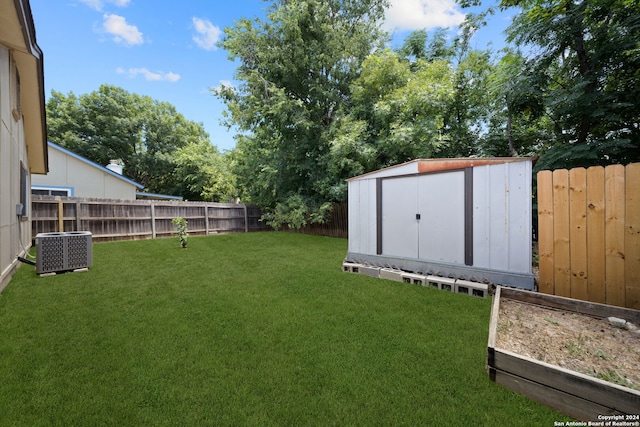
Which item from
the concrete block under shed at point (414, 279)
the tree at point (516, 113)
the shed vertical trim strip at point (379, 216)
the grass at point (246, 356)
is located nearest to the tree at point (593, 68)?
the tree at point (516, 113)

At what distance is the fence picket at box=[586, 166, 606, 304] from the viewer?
2982 mm

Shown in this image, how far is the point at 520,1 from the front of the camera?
674 centimetres

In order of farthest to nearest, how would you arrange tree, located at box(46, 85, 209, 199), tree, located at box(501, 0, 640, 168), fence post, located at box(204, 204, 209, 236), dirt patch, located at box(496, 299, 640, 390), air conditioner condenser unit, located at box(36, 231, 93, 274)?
1. tree, located at box(46, 85, 209, 199)
2. fence post, located at box(204, 204, 209, 236)
3. tree, located at box(501, 0, 640, 168)
4. air conditioner condenser unit, located at box(36, 231, 93, 274)
5. dirt patch, located at box(496, 299, 640, 390)

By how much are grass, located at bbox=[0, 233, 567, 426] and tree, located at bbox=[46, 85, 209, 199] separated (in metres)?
20.5

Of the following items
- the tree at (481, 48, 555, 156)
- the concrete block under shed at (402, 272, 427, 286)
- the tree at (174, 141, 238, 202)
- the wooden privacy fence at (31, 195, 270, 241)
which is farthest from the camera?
the tree at (174, 141, 238, 202)

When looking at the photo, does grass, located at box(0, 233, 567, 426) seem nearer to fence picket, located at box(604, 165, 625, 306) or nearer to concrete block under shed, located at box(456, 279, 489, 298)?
concrete block under shed, located at box(456, 279, 489, 298)

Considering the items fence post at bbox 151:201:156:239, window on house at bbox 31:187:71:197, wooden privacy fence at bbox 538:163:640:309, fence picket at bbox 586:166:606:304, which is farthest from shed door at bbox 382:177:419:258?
window on house at bbox 31:187:71:197

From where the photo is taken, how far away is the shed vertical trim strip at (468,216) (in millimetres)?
3922

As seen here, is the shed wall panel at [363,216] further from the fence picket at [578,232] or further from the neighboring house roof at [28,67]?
the neighboring house roof at [28,67]

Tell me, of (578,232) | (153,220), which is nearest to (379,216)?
(578,232)

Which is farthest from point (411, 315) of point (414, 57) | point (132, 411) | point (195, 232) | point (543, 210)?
point (414, 57)

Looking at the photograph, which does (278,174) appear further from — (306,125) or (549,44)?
(549,44)

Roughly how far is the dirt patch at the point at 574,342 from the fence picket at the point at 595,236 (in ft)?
1.78

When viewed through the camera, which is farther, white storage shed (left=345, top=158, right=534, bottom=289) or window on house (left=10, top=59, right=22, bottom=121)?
window on house (left=10, top=59, right=22, bottom=121)
